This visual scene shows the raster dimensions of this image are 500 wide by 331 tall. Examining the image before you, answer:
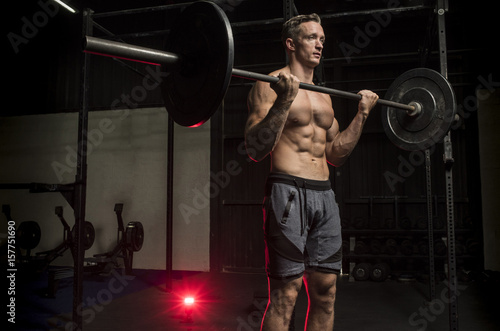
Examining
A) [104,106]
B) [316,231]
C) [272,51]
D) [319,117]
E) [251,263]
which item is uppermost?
[272,51]

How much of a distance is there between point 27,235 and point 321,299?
4.19 metres

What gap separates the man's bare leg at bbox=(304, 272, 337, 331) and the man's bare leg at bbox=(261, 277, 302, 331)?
0.56 feet

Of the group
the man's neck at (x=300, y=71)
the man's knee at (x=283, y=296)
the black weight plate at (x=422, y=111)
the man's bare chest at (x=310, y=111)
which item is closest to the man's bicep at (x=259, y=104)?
the man's bare chest at (x=310, y=111)

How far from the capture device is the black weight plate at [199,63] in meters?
1.21

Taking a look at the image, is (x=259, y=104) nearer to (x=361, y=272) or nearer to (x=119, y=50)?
(x=119, y=50)

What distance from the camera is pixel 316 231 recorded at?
1.73 metres

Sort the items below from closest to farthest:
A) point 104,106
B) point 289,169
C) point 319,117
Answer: point 289,169 < point 319,117 < point 104,106

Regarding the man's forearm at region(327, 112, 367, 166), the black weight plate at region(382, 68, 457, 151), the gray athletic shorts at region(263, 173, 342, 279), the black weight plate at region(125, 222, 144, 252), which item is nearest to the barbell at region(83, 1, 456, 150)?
the man's forearm at region(327, 112, 367, 166)

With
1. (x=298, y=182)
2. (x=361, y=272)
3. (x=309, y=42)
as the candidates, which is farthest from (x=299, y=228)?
(x=361, y=272)

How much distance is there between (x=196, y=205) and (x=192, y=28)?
425 centimetres

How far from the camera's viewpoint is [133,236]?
15.9 feet

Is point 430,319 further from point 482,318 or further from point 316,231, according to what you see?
point 316,231

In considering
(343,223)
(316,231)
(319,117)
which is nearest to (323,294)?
(316,231)

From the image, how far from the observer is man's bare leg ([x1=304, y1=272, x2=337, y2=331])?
5.65 feet
